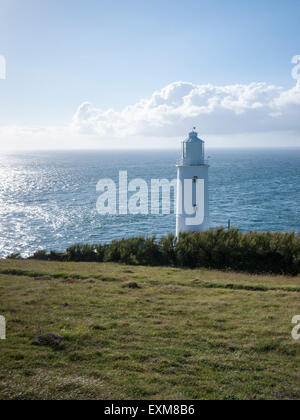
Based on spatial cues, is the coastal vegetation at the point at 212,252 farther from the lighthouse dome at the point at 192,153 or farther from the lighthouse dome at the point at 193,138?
the lighthouse dome at the point at 193,138

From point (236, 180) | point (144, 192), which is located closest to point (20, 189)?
point (144, 192)

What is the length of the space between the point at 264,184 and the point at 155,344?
229ft

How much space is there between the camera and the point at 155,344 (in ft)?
26.9

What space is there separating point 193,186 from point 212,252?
602 cm

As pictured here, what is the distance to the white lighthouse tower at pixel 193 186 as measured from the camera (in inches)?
916

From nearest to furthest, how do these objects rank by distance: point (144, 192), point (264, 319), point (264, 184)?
point (264, 319), point (144, 192), point (264, 184)

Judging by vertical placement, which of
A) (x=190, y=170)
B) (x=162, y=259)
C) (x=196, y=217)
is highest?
(x=190, y=170)

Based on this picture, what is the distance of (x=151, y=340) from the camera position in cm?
843

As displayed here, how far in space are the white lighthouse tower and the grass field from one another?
9.41m

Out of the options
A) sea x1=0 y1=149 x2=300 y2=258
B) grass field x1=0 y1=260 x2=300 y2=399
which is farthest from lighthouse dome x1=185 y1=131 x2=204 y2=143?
sea x1=0 y1=149 x2=300 y2=258

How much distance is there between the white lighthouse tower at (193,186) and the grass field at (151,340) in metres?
9.41

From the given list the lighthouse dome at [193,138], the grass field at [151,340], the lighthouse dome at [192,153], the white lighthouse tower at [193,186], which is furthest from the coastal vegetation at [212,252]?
the lighthouse dome at [193,138]

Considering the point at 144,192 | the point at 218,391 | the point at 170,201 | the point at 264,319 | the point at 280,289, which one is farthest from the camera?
the point at 144,192
